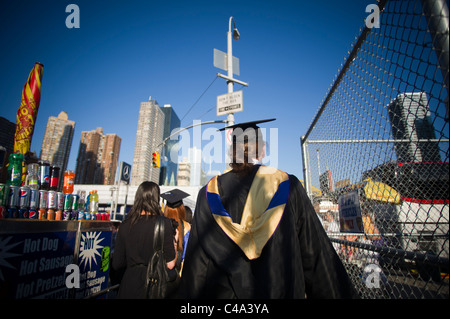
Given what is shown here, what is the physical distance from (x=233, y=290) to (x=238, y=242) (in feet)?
0.97

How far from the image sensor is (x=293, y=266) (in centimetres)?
132

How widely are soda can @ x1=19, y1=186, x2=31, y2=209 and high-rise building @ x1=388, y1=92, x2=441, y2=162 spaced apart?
399 centimetres

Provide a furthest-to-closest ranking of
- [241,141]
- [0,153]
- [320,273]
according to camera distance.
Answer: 1. [0,153]
2. [241,141]
3. [320,273]

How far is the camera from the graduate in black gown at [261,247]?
133 cm

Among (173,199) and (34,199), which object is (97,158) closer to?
(173,199)

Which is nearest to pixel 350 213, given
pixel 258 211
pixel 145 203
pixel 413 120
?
pixel 413 120

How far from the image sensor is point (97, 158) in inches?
2822

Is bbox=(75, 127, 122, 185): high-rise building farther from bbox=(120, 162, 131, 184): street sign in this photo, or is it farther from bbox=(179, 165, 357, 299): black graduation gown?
bbox=(179, 165, 357, 299): black graduation gown

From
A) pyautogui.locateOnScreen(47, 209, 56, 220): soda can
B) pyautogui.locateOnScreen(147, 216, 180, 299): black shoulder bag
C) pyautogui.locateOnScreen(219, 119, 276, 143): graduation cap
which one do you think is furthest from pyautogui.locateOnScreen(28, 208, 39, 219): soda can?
pyautogui.locateOnScreen(219, 119, 276, 143): graduation cap

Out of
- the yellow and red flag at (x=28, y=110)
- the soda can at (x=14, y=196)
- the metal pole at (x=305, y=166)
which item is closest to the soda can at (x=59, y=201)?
the soda can at (x=14, y=196)

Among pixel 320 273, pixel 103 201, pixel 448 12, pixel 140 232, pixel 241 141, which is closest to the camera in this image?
pixel 448 12

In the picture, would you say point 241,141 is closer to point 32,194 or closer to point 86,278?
point 32,194

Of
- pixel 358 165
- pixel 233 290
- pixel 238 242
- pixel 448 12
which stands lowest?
pixel 233 290

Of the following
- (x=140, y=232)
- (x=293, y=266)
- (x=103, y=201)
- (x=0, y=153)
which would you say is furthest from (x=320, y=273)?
(x=103, y=201)
